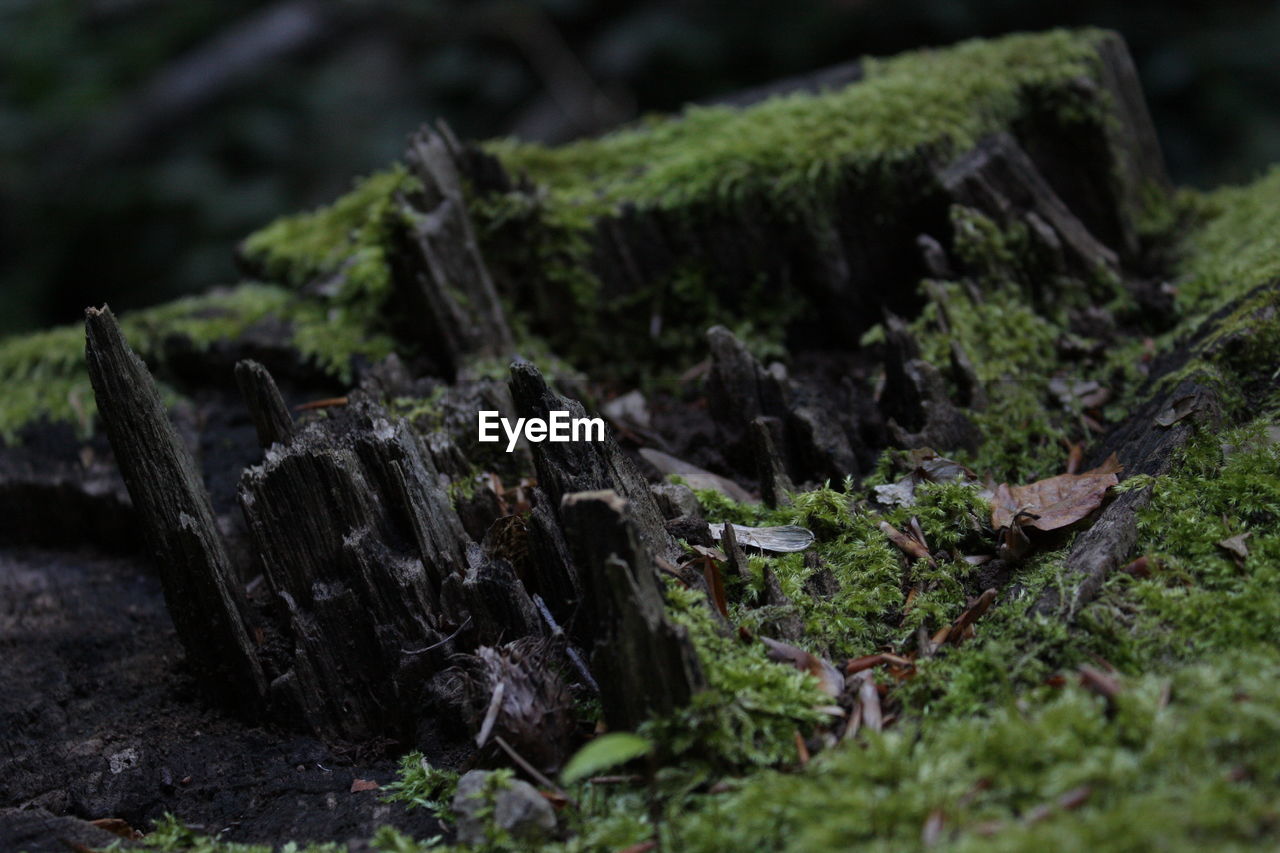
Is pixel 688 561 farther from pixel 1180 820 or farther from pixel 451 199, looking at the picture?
pixel 451 199

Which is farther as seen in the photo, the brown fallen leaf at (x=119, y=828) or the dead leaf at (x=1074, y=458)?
the dead leaf at (x=1074, y=458)

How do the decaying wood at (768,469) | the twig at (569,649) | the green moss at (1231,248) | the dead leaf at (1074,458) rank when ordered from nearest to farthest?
the twig at (569,649) < the decaying wood at (768,469) < the dead leaf at (1074,458) < the green moss at (1231,248)

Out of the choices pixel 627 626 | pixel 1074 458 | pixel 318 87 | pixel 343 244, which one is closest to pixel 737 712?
pixel 627 626

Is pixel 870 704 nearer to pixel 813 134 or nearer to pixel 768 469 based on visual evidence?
pixel 768 469

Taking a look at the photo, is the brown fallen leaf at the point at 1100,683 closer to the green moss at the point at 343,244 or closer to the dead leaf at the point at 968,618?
the dead leaf at the point at 968,618

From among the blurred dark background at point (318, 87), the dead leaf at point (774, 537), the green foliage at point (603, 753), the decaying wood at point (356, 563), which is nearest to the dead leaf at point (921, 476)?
the dead leaf at point (774, 537)

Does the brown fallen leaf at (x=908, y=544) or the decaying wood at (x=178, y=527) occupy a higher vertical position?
the decaying wood at (x=178, y=527)

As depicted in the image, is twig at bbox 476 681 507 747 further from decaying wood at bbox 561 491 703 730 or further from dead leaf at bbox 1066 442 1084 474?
dead leaf at bbox 1066 442 1084 474
